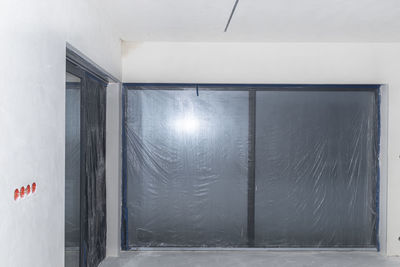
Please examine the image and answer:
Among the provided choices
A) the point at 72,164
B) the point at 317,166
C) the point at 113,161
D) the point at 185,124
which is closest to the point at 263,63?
the point at 185,124

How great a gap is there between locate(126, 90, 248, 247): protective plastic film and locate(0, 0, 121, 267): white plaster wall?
57.1 inches

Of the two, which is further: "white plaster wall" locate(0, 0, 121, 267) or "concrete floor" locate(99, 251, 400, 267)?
"concrete floor" locate(99, 251, 400, 267)

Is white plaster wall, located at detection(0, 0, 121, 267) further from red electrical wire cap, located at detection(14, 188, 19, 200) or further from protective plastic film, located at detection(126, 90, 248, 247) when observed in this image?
protective plastic film, located at detection(126, 90, 248, 247)

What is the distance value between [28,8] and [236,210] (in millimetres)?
2589

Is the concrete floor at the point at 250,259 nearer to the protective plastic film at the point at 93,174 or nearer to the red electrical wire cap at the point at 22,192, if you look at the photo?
the protective plastic film at the point at 93,174

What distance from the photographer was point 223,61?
127 inches

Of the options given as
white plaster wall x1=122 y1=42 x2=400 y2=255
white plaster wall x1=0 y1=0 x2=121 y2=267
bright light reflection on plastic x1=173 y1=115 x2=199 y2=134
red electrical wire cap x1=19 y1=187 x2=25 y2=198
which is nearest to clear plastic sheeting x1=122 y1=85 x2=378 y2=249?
bright light reflection on plastic x1=173 y1=115 x2=199 y2=134

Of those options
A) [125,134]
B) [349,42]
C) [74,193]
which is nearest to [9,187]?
[74,193]

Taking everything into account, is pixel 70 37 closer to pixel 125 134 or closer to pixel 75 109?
pixel 75 109

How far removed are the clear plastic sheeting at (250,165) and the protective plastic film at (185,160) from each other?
10mm

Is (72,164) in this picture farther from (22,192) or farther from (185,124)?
(185,124)

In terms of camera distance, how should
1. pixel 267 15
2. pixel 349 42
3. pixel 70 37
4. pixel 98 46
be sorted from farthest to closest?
pixel 349 42 < pixel 267 15 < pixel 98 46 < pixel 70 37

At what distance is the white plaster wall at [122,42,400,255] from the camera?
320 centimetres

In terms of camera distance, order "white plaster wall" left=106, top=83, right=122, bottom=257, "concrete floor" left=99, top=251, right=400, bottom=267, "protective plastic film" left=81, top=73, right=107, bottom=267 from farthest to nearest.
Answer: "white plaster wall" left=106, top=83, right=122, bottom=257, "concrete floor" left=99, top=251, right=400, bottom=267, "protective plastic film" left=81, top=73, right=107, bottom=267
